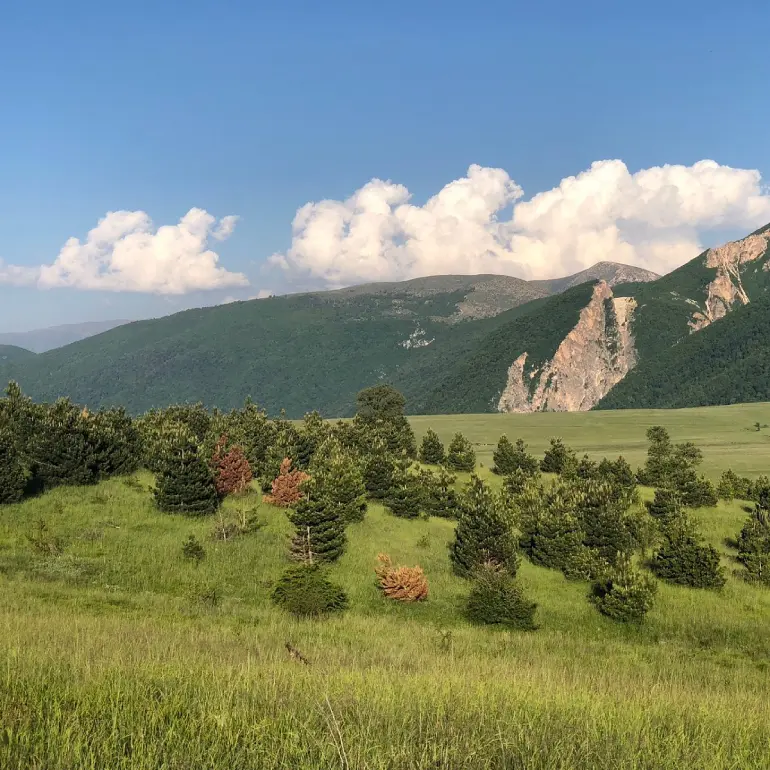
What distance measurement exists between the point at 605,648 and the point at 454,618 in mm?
8402

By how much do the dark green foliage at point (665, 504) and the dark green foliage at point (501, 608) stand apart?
101 ft

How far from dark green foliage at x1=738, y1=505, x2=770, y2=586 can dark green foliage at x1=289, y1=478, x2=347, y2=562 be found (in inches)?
1309

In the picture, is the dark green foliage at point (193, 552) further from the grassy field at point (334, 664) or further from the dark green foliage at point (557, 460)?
the dark green foliage at point (557, 460)

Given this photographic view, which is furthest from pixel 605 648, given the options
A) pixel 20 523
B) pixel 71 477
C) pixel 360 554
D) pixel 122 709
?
pixel 71 477

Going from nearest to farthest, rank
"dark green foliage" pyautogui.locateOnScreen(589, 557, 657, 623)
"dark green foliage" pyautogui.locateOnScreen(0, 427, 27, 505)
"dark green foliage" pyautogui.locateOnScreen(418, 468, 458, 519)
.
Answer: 1. "dark green foliage" pyautogui.locateOnScreen(589, 557, 657, 623)
2. "dark green foliage" pyautogui.locateOnScreen(0, 427, 27, 505)
3. "dark green foliage" pyautogui.locateOnScreen(418, 468, 458, 519)

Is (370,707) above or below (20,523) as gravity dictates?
above

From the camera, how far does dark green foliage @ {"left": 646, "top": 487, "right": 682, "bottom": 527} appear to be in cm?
5384

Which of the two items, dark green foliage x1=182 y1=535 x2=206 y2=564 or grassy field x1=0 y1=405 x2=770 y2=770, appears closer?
grassy field x1=0 y1=405 x2=770 y2=770

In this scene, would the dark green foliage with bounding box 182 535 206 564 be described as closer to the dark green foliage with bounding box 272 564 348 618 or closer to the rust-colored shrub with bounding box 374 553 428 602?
the dark green foliage with bounding box 272 564 348 618

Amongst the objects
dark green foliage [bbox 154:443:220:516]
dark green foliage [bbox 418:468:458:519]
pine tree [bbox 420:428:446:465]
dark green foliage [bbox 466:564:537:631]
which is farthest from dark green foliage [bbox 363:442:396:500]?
dark green foliage [bbox 466:564:537:631]

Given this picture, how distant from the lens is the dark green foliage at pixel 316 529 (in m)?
36.4

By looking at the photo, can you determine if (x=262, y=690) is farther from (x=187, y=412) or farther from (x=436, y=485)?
(x=187, y=412)

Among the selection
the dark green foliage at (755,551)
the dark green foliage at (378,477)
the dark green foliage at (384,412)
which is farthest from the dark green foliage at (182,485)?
the dark green foliage at (755,551)

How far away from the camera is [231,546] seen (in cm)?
3694
